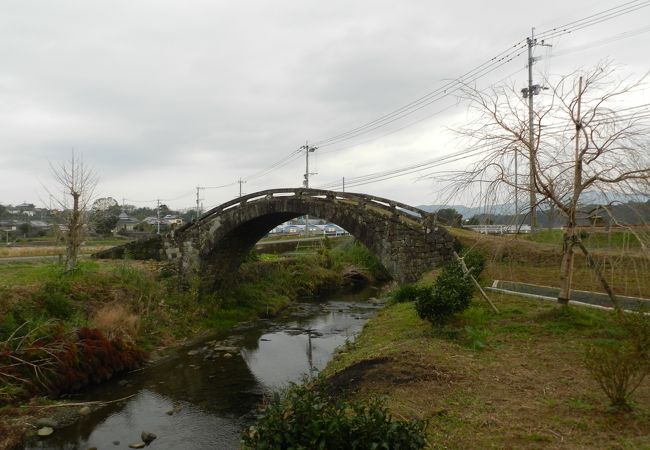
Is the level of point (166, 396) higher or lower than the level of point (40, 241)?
lower

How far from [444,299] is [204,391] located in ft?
26.4

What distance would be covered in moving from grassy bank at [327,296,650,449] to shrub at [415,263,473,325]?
368 mm

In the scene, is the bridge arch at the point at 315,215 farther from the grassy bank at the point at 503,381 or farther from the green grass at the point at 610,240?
the green grass at the point at 610,240

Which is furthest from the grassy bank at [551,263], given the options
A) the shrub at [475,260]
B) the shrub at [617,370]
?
the shrub at [617,370]

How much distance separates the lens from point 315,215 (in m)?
20.5

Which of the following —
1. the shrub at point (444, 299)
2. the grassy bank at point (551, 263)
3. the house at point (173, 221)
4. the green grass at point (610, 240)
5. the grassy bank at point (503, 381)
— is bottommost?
the grassy bank at point (503, 381)

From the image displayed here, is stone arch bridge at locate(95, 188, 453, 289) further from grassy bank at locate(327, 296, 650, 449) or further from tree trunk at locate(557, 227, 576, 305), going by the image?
tree trunk at locate(557, 227, 576, 305)

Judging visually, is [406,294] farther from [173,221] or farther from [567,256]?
[173,221]

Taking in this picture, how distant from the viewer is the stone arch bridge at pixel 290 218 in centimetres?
1680

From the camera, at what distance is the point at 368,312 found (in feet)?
81.2

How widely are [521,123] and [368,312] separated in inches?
659

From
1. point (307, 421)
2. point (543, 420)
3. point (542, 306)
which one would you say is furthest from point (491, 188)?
point (307, 421)

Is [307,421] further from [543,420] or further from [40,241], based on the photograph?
[40,241]

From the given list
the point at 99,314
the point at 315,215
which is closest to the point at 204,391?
the point at 99,314
